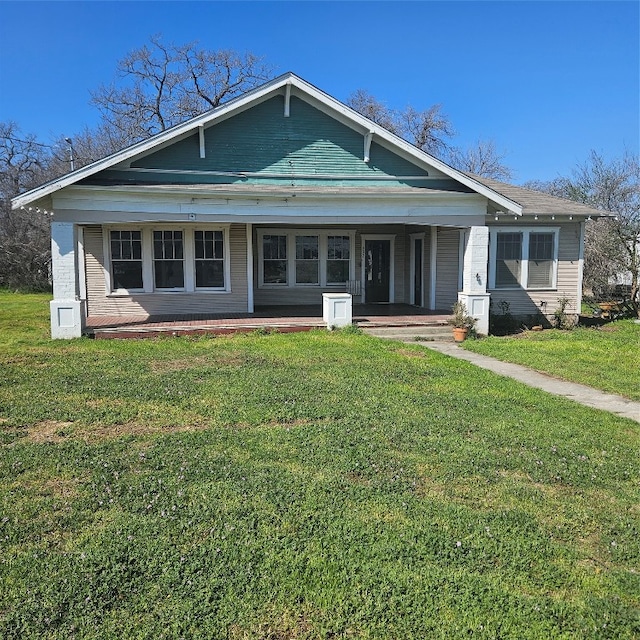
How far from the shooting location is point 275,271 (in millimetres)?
16656

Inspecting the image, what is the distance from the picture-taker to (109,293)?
48.3ft

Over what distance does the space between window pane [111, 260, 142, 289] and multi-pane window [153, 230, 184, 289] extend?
44 cm

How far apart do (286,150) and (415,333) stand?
5.36 metres

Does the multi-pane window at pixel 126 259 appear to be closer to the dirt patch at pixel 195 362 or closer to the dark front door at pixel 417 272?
the dirt patch at pixel 195 362

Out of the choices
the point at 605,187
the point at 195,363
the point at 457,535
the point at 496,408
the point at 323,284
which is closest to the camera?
the point at 457,535

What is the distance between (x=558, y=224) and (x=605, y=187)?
988 cm

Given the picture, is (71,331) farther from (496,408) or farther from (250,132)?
(496,408)

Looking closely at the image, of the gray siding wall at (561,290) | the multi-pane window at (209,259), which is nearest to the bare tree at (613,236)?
the gray siding wall at (561,290)

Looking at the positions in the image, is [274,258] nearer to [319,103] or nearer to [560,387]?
[319,103]

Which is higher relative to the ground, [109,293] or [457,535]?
[109,293]

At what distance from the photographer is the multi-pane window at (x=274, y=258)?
650 inches

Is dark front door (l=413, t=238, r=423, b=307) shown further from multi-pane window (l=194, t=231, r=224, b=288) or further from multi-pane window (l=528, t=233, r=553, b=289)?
multi-pane window (l=194, t=231, r=224, b=288)

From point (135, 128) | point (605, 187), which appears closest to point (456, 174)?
point (605, 187)

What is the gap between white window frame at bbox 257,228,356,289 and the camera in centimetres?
1647
